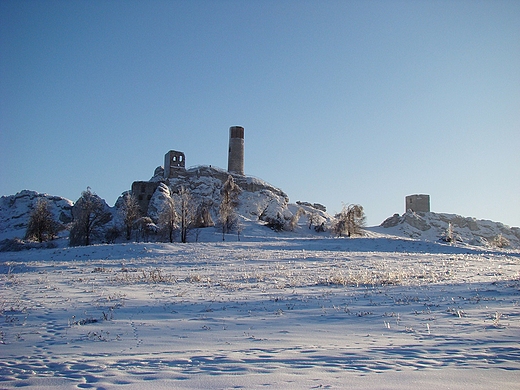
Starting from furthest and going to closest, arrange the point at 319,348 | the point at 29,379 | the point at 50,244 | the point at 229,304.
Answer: the point at 50,244, the point at 229,304, the point at 319,348, the point at 29,379

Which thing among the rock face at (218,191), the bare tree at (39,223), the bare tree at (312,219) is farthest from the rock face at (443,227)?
the bare tree at (39,223)

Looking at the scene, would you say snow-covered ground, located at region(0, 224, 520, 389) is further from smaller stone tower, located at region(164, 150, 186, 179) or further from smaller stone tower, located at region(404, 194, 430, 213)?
smaller stone tower, located at region(404, 194, 430, 213)

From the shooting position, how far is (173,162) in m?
71.6

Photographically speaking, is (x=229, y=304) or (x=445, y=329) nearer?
(x=445, y=329)

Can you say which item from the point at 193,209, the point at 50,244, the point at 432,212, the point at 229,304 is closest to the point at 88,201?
the point at 50,244

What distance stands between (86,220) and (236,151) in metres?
36.6

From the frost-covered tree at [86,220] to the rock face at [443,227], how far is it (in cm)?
6363

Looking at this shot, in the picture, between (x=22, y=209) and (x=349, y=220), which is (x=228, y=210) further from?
(x=22, y=209)

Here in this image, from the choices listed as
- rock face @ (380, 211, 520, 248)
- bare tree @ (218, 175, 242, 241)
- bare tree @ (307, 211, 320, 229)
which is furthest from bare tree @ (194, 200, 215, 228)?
rock face @ (380, 211, 520, 248)

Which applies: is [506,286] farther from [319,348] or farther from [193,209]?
[193,209]

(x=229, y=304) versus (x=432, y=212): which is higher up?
(x=432, y=212)

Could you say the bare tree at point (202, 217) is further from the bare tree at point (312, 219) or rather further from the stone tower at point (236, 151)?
the stone tower at point (236, 151)

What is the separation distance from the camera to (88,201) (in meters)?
51.1

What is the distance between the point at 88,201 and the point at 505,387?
52484 millimetres
